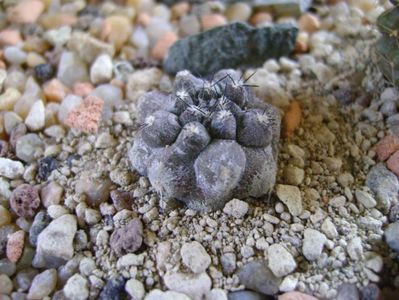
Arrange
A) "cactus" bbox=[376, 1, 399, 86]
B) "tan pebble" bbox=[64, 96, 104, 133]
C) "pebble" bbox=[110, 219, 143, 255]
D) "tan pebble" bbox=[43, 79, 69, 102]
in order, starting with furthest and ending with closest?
"tan pebble" bbox=[43, 79, 69, 102], "tan pebble" bbox=[64, 96, 104, 133], "cactus" bbox=[376, 1, 399, 86], "pebble" bbox=[110, 219, 143, 255]

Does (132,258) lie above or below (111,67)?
below

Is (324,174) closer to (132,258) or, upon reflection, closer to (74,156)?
(132,258)

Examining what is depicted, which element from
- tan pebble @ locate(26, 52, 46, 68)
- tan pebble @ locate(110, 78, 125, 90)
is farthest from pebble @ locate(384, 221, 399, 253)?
tan pebble @ locate(26, 52, 46, 68)

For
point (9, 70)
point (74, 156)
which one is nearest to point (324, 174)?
point (74, 156)

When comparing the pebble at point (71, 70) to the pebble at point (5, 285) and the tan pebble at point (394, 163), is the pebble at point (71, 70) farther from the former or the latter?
the tan pebble at point (394, 163)

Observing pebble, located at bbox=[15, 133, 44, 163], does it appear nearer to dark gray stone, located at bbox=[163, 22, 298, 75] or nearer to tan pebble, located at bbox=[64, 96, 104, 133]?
tan pebble, located at bbox=[64, 96, 104, 133]

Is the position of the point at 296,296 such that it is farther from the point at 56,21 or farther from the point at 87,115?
the point at 56,21
